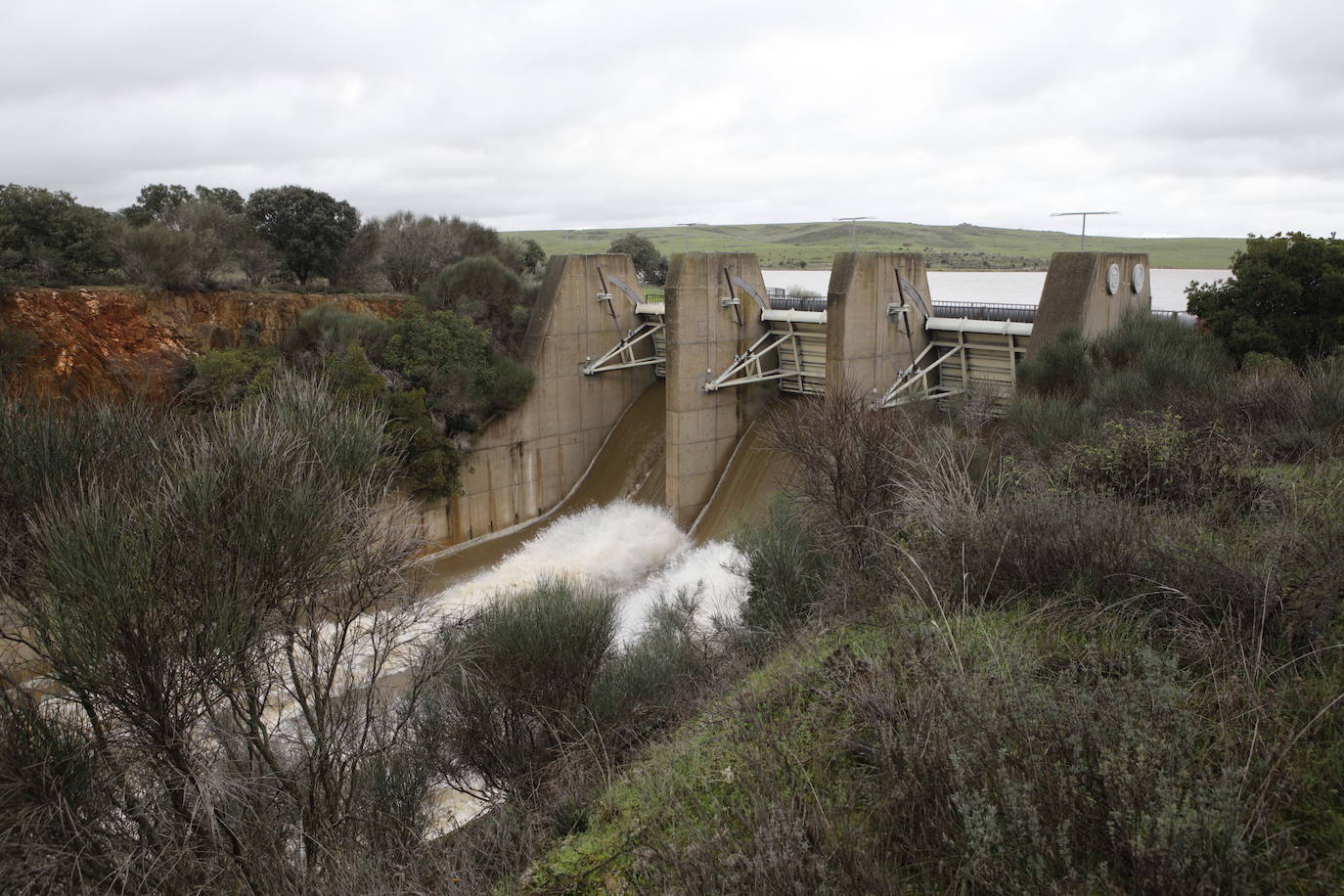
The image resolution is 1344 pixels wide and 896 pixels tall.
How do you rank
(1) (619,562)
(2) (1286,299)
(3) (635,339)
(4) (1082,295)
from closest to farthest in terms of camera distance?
(2) (1286,299), (4) (1082,295), (1) (619,562), (3) (635,339)

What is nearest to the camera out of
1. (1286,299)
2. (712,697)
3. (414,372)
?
(712,697)

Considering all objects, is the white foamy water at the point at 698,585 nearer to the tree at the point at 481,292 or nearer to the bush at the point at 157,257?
the tree at the point at 481,292

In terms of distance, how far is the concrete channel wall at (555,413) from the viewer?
22984 mm

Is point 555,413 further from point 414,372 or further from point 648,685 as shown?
point 648,685

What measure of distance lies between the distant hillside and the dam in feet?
88.6

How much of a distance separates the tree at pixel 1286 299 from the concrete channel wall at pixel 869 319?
6.13 meters

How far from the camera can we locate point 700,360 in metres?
21.9

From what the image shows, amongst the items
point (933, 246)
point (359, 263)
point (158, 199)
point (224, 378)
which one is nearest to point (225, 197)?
point (158, 199)

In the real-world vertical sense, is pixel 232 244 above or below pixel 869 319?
above

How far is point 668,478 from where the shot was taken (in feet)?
72.0

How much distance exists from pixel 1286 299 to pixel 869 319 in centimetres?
776

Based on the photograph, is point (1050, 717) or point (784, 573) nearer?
point (1050, 717)

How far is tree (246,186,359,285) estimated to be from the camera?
1023 inches

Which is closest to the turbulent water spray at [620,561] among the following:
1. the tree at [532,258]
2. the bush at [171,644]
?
the bush at [171,644]
